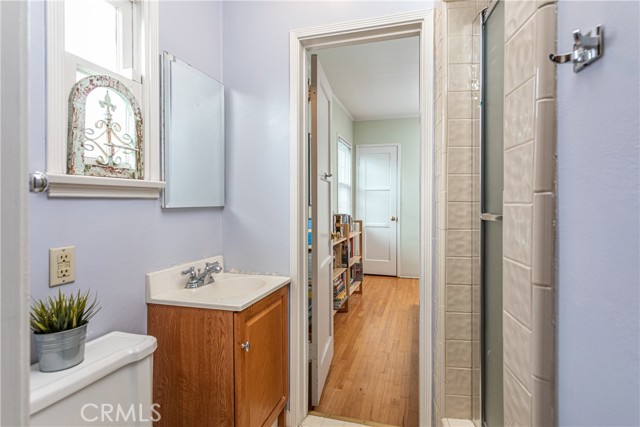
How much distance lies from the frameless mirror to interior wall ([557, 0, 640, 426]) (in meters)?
1.47

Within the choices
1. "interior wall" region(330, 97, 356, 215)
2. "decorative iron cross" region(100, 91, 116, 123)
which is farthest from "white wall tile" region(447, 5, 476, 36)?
"interior wall" region(330, 97, 356, 215)

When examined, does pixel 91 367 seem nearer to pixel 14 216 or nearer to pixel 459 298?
pixel 14 216

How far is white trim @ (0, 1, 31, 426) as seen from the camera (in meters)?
0.33

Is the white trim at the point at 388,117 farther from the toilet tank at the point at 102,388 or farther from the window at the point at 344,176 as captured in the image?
the toilet tank at the point at 102,388

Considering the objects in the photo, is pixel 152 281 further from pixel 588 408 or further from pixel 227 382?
pixel 588 408

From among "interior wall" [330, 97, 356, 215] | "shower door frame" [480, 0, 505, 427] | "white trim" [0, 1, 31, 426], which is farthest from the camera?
"interior wall" [330, 97, 356, 215]

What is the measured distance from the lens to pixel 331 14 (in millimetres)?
1737

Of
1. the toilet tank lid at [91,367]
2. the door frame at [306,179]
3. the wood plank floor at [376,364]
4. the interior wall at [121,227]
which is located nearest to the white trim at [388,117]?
the wood plank floor at [376,364]

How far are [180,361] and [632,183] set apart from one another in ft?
4.94

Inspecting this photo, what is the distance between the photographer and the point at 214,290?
5.49ft

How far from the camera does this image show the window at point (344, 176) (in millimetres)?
4816

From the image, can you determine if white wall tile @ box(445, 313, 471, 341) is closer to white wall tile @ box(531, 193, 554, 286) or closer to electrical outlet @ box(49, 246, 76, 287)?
white wall tile @ box(531, 193, 554, 286)

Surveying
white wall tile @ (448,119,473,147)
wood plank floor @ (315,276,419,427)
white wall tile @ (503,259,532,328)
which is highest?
white wall tile @ (448,119,473,147)

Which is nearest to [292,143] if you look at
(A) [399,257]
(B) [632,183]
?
(B) [632,183]
